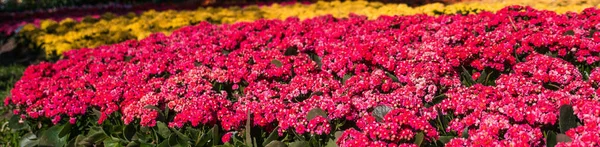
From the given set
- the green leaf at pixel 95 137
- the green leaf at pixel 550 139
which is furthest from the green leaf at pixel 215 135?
the green leaf at pixel 550 139

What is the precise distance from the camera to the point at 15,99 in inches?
200

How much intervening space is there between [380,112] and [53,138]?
105 inches

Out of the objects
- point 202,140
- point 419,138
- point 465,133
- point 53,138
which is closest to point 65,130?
point 53,138

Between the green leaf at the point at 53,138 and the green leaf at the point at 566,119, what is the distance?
A: 351 centimetres

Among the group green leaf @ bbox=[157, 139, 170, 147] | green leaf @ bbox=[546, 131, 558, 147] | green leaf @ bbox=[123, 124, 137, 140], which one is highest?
green leaf @ bbox=[546, 131, 558, 147]

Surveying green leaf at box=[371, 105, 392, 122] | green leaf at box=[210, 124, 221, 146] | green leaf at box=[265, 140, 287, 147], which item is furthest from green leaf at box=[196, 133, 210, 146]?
green leaf at box=[371, 105, 392, 122]

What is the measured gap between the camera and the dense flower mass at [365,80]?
3.12m

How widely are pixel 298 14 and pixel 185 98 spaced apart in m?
5.55

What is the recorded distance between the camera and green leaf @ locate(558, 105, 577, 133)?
2.98 m

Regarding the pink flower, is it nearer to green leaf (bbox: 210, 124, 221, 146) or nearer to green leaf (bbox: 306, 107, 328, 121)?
green leaf (bbox: 210, 124, 221, 146)

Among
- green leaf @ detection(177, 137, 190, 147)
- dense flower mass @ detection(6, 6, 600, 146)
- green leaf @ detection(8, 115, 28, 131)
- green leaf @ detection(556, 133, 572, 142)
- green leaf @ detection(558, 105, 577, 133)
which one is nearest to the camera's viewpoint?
green leaf @ detection(556, 133, 572, 142)

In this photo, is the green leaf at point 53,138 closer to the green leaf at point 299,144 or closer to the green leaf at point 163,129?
the green leaf at point 163,129

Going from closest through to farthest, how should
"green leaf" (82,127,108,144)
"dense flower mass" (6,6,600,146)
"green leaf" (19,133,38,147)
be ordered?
"dense flower mass" (6,6,600,146) < "green leaf" (82,127,108,144) < "green leaf" (19,133,38,147)

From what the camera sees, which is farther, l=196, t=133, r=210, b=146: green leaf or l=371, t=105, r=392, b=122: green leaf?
l=196, t=133, r=210, b=146: green leaf
